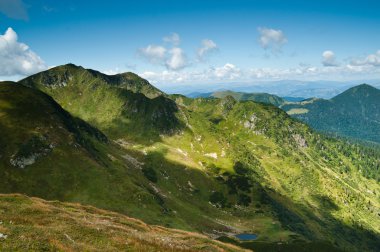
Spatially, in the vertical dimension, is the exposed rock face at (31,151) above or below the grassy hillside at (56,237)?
below

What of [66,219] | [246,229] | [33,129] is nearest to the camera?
[66,219]

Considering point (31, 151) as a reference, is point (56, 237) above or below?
above

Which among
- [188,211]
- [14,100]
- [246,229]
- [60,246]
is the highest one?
[14,100]

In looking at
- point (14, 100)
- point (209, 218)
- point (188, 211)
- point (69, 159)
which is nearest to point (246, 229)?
point (209, 218)

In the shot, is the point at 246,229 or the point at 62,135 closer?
the point at 62,135

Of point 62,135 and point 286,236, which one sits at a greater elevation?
point 62,135

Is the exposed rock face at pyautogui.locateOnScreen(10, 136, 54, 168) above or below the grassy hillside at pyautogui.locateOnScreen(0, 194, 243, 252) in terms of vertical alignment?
below

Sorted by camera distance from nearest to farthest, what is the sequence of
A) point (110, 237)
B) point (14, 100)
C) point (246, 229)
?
point (110, 237), point (14, 100), point (246, 229)

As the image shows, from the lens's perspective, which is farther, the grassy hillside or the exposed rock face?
the exposed rock face

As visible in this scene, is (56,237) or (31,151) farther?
(31,151)

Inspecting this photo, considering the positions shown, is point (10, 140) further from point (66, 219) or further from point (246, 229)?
point (246, 229)

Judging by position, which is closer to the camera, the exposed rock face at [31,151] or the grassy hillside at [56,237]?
the grassy hillside at [56,237]
